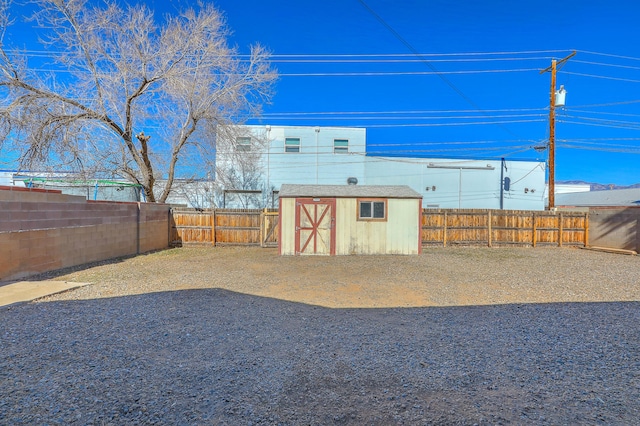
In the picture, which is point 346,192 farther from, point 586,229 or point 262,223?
point 586,229

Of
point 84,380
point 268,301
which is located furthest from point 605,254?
point 84,380

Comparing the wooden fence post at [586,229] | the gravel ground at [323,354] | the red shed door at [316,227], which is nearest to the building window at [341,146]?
the red shed door at [316,227]

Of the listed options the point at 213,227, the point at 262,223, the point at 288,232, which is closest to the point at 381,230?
the point at 288,232

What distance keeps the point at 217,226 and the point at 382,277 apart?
8.56 m

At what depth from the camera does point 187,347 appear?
3572mm

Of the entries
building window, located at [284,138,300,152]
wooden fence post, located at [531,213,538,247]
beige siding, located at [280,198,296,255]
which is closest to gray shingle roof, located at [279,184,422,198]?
beige siding, located at [280,198,296,255]

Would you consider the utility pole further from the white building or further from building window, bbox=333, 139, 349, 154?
building window, bbox=333, 139, 349, 154

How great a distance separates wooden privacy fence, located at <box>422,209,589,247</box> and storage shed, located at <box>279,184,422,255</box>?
2558 millimetres

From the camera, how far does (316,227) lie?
38.1ft

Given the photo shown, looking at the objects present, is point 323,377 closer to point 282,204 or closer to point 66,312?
point 66,312

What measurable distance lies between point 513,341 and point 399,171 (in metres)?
15.6

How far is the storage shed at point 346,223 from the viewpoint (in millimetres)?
11531

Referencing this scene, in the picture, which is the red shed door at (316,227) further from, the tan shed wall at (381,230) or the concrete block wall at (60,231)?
the concrete block wall at (60,231)

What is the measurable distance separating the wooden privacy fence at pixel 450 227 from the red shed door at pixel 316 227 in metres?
2.24
